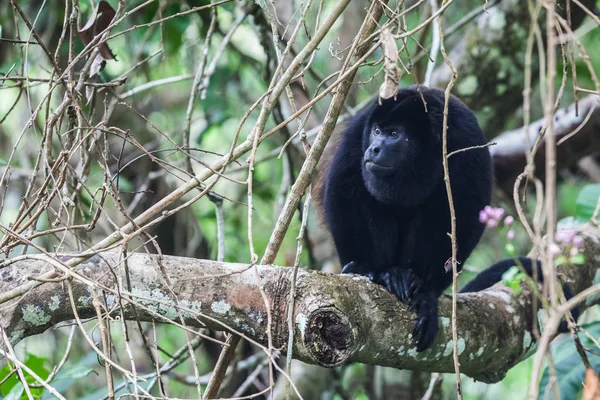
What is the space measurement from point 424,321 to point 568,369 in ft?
3.34

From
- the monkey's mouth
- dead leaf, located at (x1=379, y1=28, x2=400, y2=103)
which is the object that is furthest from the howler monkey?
dead leaf, located at (x1=379, y1=28, x2=400, y2=103)

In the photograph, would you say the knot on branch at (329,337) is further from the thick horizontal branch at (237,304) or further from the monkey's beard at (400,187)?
the monkey's beard at (400,187)

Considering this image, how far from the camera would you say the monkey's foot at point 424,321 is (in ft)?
9.90

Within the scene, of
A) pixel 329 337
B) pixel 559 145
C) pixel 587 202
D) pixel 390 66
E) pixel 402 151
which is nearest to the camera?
pixel 390 66

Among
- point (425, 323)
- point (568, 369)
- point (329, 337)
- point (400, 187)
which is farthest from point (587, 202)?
point (329, 337)

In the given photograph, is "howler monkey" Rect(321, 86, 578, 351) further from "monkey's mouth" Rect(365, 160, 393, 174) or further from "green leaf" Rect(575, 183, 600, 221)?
"green leaf" Rect(575, 183, 600, 221)

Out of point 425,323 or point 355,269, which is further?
point 355,269

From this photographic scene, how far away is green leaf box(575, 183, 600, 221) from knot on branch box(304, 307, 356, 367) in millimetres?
2131

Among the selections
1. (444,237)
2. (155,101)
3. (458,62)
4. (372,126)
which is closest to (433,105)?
(372,126)

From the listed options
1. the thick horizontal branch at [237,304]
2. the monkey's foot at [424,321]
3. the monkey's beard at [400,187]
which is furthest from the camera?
the monkey's beard at [400,187]

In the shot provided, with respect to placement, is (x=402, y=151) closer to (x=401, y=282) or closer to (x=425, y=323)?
(x=401, y=282)

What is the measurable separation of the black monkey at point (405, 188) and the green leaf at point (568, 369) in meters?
0.71

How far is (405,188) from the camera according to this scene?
386 cm

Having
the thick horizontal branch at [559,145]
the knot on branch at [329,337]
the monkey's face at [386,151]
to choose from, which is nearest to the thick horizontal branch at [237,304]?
the knot on branch at [329,337]
